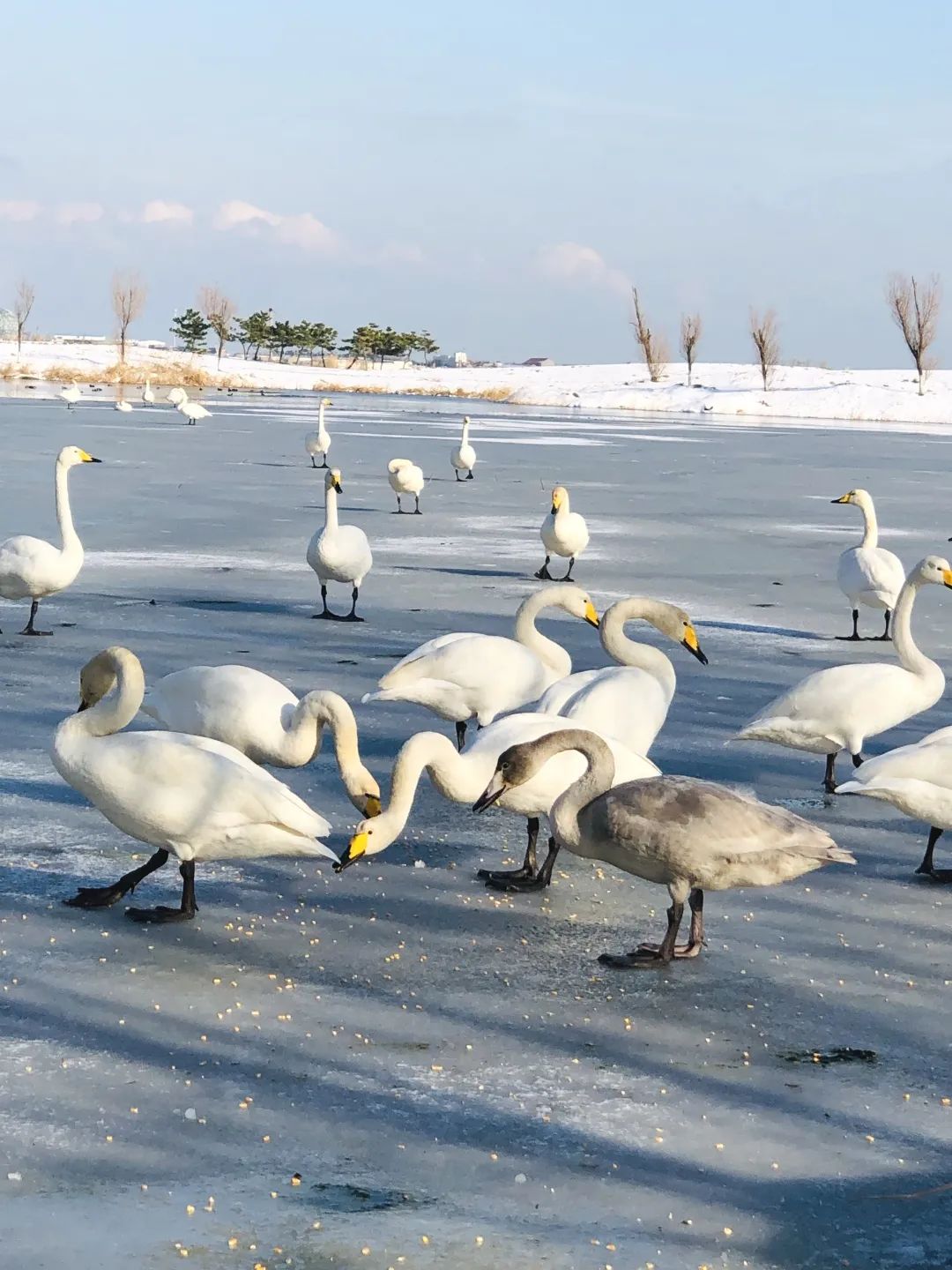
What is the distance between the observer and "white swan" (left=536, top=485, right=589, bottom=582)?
1514 cm

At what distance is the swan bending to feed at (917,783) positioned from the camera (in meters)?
5.98

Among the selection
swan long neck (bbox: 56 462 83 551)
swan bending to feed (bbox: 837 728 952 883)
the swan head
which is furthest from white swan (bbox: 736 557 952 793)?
the swan head

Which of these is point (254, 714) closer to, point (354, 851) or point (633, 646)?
point (354, 851)

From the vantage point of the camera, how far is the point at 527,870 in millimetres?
6203

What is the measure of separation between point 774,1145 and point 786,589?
36.1ft

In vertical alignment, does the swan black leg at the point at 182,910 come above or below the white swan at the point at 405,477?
below

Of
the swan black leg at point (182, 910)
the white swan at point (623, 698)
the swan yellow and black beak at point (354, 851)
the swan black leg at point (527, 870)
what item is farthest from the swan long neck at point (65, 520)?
the swan yellow and black beak at point (354, 851)

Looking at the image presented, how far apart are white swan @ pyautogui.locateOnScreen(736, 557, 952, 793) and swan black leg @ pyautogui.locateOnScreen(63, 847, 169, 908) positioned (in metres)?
2.74

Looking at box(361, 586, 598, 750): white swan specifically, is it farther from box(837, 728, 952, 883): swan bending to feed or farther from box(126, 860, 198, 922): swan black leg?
box(837, 728, 952, 883): swan bending to feed

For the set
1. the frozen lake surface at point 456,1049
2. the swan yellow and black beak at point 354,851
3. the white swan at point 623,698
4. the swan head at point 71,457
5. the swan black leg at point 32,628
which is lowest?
the frozen lake surface at point 456,1049

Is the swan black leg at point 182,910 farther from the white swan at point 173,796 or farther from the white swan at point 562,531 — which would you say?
the white swan at point 562,531

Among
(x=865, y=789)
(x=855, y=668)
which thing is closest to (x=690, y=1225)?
(x=865, y=789)

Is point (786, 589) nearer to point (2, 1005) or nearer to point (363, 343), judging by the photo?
point (2, 1005)

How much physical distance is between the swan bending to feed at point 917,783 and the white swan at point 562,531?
9.07 metres
